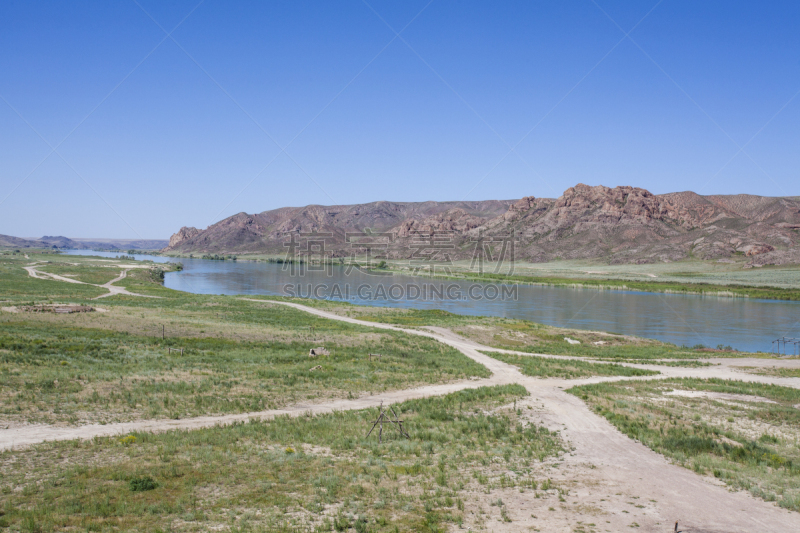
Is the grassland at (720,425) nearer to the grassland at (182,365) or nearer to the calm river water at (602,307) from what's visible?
the grassland at (182,365)

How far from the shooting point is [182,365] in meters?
23.7

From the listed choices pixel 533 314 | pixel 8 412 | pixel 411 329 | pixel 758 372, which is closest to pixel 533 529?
pixel 8 412

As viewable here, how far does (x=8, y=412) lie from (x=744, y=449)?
22.1 metres

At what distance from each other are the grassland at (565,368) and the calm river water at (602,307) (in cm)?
2148

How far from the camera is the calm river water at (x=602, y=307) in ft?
173

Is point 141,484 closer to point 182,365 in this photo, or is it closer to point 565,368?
point 182,365

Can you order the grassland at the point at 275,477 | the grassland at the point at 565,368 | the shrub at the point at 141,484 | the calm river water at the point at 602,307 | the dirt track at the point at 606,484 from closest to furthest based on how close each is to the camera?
the grassland at the point at 275,477
the dirt track at the point at 606,484
the shrub at the point at 141,484
the grassland at the point at 565,368
the calm river water at the point at 602,307

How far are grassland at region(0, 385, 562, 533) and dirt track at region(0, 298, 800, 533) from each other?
33.1 inches

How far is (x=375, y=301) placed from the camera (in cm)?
7794

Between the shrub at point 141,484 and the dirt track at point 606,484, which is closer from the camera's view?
the dirt track at point 606,484

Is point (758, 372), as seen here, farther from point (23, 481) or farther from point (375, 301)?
point (375, 301)

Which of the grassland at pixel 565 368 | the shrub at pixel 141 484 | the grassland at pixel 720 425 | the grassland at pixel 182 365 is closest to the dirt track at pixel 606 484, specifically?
the grassland at pixel 720 425

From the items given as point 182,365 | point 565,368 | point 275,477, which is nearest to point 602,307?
point 565,368

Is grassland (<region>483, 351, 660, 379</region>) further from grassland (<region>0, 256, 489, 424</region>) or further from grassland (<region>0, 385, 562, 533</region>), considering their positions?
grassland (<region>0, 385, 562, 533</region>)
